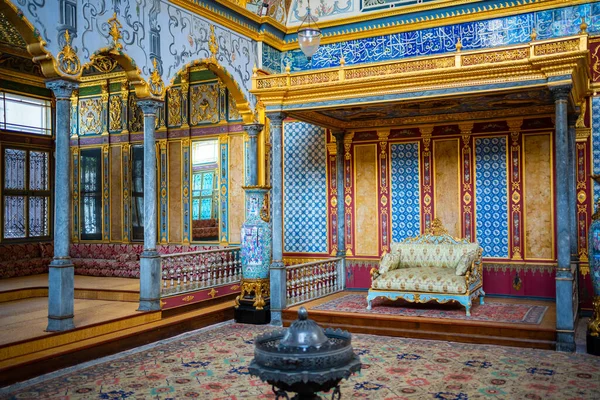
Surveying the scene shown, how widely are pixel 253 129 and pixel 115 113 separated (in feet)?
12.6

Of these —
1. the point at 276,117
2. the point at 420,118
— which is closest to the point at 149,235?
the point at 276,117

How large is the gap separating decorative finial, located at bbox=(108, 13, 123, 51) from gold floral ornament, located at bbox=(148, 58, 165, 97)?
678 millimetres

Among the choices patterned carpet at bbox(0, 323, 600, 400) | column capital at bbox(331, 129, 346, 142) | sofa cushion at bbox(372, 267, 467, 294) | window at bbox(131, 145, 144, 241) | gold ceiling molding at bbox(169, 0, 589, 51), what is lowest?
patterned carpet at bbox(0, 323, 600, 400)

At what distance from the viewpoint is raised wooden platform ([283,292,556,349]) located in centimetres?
714

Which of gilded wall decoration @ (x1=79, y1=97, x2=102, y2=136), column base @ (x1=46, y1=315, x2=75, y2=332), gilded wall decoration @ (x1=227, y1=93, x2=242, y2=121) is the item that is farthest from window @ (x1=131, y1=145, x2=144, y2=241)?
column base @ (x1=46, y1=315, x2=75, y2=332)

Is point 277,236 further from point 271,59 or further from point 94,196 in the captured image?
point 94,196

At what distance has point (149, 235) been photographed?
27.1 ft

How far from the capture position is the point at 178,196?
11.6 m

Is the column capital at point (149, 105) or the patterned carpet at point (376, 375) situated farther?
the column capital at point (149, 105)

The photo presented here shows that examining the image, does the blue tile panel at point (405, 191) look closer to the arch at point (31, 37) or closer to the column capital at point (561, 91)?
the column capital at point (561, 91)

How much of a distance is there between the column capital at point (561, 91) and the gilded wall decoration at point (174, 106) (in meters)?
7.15

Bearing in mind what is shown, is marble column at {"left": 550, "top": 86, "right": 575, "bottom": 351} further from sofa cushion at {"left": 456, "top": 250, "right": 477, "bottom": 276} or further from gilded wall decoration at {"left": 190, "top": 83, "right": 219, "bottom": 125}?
gilded wall decoration at {"left": 190, "top": 83, "right": 219, "bottom": 125}

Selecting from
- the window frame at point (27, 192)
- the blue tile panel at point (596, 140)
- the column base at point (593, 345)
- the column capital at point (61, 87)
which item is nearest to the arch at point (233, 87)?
the column capital at point (61, 87)

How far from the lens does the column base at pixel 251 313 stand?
8.92m
